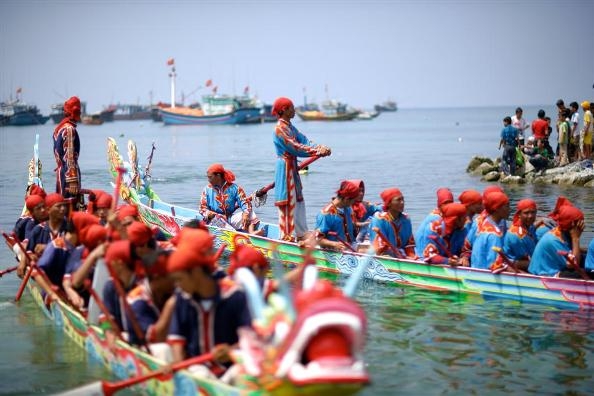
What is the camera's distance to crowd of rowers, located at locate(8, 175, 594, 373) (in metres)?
6.76

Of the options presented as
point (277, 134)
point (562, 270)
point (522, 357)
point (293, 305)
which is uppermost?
point (277, 134)

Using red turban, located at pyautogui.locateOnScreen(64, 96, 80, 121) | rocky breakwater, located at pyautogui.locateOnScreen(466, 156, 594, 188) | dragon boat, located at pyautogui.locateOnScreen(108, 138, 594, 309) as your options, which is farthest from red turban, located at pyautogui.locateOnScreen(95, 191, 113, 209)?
rocky breakwater, located at pyautogui.locateOnScreen(466, 156, 594, 188)

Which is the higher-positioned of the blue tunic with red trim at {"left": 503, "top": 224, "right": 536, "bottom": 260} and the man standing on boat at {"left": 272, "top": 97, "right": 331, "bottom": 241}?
the man standing on boat at {"left": 272, "top": 97, "right": 331, "bottom": 241}

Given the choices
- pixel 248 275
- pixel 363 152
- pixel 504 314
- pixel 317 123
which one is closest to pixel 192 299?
pixel 248 275

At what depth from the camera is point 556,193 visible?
2520cm

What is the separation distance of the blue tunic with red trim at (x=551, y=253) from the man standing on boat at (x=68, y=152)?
668 cm

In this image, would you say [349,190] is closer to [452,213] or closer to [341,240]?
[341,240]

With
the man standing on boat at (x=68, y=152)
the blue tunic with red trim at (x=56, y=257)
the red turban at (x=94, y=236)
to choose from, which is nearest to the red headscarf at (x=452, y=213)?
the red turban at (x=94, y=236)

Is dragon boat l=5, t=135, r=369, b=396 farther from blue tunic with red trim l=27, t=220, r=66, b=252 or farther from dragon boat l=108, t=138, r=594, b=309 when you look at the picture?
blue tunic with red trim l=27, t=220, r=66, b=252

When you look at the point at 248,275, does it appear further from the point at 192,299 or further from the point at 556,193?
the point at 556,193

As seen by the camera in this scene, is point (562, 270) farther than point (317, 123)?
No

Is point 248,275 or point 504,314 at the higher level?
point 248,275

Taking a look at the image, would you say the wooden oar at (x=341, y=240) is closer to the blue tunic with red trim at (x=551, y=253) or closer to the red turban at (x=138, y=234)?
the blue tunic with red trim at (x=551, y=253)

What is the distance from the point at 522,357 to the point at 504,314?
155 cm
